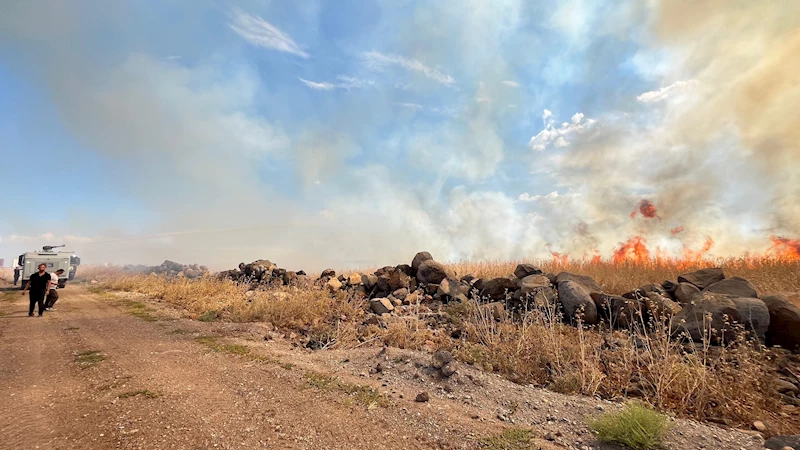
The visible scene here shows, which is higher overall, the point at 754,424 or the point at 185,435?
the point at 185,435

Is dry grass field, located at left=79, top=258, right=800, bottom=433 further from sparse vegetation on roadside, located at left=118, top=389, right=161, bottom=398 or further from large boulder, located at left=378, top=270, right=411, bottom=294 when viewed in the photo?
sparse vegetation on roadside, located at left=118, top=389, right=161, bottom=398

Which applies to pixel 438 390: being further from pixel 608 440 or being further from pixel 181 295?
pixel 181 295

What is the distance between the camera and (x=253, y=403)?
Answer: 4.36 m

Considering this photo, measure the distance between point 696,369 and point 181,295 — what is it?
15.7 m

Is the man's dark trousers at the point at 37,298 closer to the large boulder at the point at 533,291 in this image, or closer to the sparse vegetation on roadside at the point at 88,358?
the sparse vegetation on roadside at the point at 88,358

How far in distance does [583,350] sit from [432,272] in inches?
317

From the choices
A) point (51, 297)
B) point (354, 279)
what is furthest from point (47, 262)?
point (354, 279)

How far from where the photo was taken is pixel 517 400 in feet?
14.8

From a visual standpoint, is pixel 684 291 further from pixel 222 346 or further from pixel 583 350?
pixel 222 346

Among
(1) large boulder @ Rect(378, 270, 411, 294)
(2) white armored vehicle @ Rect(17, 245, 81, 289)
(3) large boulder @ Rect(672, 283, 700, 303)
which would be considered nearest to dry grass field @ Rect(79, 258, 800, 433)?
(1) large boulder @ Rect(378, 270, 411, 294)

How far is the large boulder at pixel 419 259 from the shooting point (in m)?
14.0

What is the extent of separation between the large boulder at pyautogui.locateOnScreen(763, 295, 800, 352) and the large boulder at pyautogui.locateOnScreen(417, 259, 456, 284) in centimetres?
780

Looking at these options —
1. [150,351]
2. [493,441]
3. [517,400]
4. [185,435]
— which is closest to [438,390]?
[517,400]

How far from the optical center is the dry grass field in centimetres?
464
